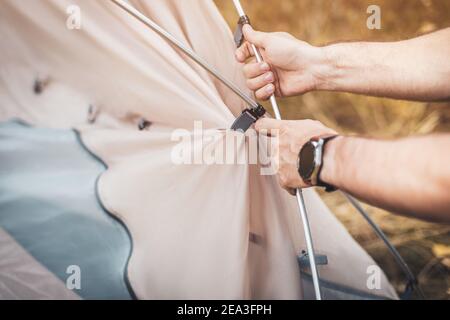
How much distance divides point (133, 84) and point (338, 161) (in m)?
0.46

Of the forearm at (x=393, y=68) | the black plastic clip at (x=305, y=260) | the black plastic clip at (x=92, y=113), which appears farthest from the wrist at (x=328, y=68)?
the black plastic clip at (x=92, y=113)

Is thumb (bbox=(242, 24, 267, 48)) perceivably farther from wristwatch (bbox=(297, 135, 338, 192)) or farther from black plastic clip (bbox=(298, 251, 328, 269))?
black plastic clip (bbox=(298, 251, 328, 269))

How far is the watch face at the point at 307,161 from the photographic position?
2.41 feet

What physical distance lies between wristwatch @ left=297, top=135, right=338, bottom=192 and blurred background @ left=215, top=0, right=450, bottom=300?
0.89m

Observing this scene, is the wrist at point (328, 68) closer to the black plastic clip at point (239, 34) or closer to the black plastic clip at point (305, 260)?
the black plastic clip at point (239, 34)

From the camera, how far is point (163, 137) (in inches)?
33.8

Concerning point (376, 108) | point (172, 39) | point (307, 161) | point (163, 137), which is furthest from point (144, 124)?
point (376, 108)

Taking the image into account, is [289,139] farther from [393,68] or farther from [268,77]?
[393,68]

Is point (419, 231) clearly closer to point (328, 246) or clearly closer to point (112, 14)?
point (328, 246)

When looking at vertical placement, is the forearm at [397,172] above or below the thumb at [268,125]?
below

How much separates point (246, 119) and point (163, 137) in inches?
6.4

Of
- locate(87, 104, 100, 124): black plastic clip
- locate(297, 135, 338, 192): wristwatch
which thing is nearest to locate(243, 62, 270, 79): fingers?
locate(297, 135, 338, 192): wristwatch

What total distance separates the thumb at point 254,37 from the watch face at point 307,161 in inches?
10.9

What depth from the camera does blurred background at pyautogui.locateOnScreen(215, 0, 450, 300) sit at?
A: 1573 millimetres
